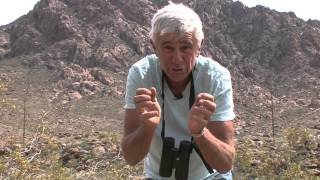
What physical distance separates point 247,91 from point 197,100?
62056 millimetres

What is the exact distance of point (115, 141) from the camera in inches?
922

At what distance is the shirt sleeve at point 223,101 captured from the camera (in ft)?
8.80

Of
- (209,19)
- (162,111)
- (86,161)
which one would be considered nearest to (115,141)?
(86,161)

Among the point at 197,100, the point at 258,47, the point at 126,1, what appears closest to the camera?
the point at 197,100

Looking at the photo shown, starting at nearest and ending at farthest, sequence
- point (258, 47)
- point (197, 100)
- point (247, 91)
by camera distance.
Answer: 1. point (197, 100)
2. point (247, 91)
3. point (258, 47)

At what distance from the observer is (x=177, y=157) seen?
8.47 feet

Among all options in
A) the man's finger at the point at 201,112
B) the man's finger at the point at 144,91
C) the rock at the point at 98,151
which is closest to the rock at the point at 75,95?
the rock at the point at 98,151

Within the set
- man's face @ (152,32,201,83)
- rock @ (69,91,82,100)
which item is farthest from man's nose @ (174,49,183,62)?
rock @ (69,91,82,100)

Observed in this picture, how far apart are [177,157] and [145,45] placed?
66.9 m

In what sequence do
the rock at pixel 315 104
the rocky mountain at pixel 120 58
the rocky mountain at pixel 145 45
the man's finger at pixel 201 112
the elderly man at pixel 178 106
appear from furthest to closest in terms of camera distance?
the rocky mountain at pixel 145 45 < the rock at pixel 315 104 < the rocky mountain at pixel 120 58 < the elderly man at pixel 178 106 < the man's finger at pixel 201 112

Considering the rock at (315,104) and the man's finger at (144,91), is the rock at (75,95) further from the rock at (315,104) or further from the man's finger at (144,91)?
the man's finger at (144,91)

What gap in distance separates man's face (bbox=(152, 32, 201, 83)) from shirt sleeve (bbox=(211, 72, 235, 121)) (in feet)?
0.59

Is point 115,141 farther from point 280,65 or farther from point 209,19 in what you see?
point 209,19

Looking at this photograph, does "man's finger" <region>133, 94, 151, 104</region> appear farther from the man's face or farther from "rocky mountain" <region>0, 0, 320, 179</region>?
"rocky mountain" <region>0, 0, 320, 179</region>
